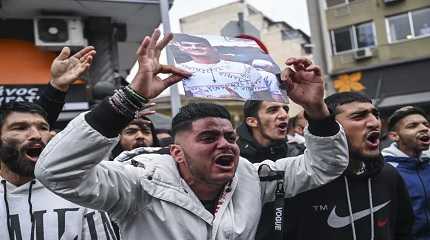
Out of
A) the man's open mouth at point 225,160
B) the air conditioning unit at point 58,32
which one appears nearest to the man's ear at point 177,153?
the man's open mouth at point 225,160

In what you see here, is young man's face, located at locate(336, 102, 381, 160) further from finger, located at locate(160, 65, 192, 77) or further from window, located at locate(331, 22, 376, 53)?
window, located at locate(331, 22, 376, 53)

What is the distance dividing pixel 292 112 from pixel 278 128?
322cm

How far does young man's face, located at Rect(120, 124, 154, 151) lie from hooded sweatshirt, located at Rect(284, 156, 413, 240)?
161 centimetres

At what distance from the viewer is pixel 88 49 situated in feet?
7.87

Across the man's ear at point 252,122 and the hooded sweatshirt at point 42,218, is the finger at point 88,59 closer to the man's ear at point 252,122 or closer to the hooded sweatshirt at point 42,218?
the hooded sweatshirt at point 42,218

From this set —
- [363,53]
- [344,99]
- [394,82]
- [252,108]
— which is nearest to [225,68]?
[344,99]

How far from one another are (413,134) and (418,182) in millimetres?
586

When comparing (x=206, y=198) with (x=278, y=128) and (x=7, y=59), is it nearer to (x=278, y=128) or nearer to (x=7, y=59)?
(x=278, y=128)

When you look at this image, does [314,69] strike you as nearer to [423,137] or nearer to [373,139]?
[373,139]

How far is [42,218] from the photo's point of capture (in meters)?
2.70

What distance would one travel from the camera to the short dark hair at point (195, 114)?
2.43 metres

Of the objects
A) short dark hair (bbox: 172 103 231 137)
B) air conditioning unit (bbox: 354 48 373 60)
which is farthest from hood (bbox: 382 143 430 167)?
air conditioning unit (bbox: 354 48 373 60)

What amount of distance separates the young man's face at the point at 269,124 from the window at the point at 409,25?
2074 cm

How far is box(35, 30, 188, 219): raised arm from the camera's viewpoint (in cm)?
196
